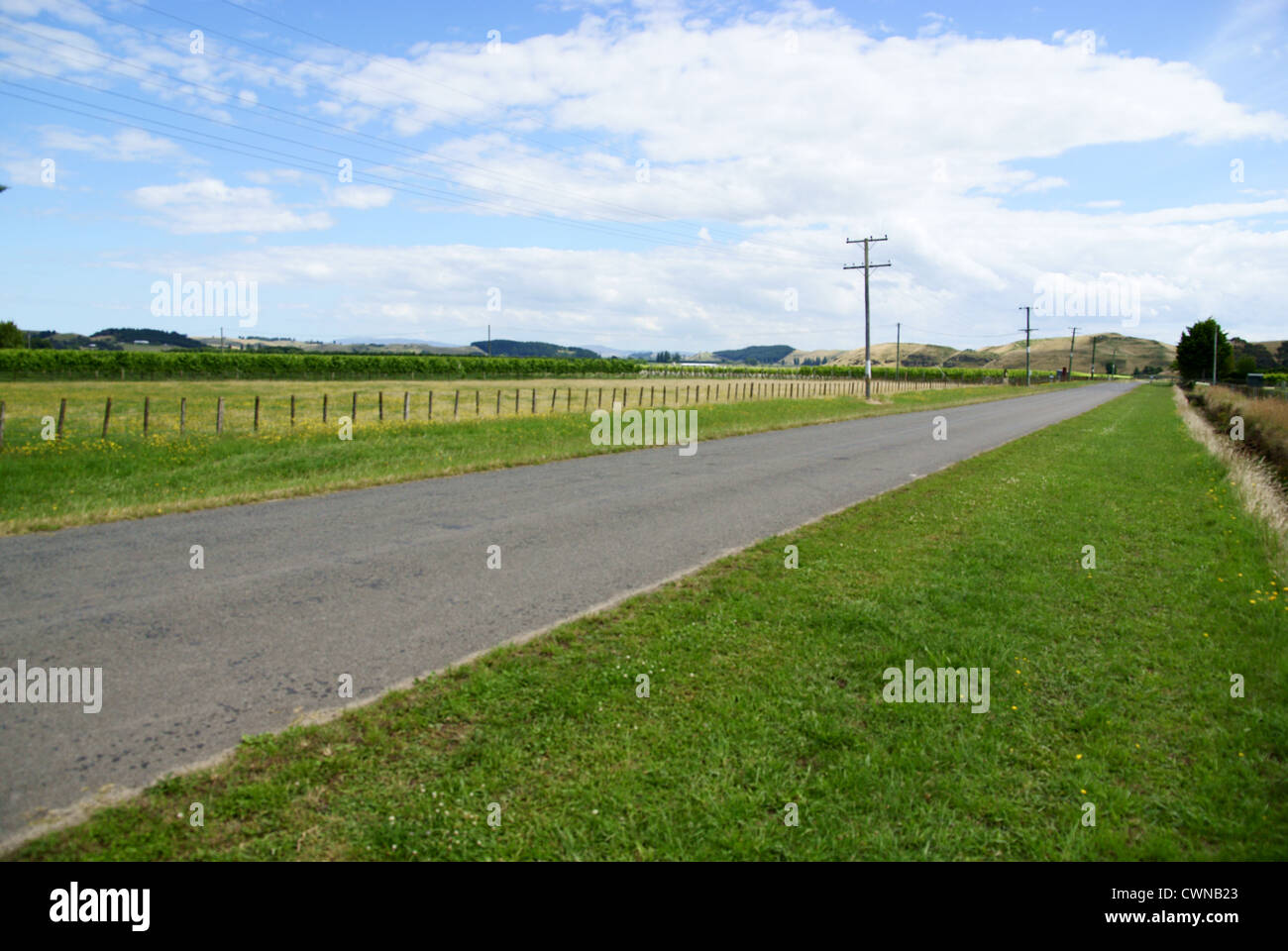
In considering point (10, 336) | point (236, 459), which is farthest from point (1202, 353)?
point (10, 336)

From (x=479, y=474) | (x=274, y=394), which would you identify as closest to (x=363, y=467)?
(x=479, y=474)

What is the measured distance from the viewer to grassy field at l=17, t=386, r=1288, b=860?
11.1 feet

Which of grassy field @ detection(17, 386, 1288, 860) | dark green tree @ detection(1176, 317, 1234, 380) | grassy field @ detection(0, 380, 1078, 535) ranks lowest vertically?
grassy field @ detection(17, 386, 1288, 860)

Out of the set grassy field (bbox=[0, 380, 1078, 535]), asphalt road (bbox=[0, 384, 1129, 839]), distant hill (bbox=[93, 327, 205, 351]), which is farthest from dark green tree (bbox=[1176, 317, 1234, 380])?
distant hill (bbox=[93, 327, 205, 351])

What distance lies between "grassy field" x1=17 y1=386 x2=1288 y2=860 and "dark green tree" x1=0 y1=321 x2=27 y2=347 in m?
124

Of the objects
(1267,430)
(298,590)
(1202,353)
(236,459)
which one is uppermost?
(1202,353)

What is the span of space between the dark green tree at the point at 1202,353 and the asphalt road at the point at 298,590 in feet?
375

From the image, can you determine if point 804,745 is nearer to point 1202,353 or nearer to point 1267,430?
point 1267,430

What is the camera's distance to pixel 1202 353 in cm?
10250

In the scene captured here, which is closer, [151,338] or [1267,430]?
[1267,430]

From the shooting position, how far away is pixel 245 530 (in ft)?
30.8

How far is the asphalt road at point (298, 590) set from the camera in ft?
14.2

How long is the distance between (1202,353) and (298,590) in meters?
126

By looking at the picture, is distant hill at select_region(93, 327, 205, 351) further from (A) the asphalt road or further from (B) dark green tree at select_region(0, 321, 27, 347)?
(A) the asphalt road
